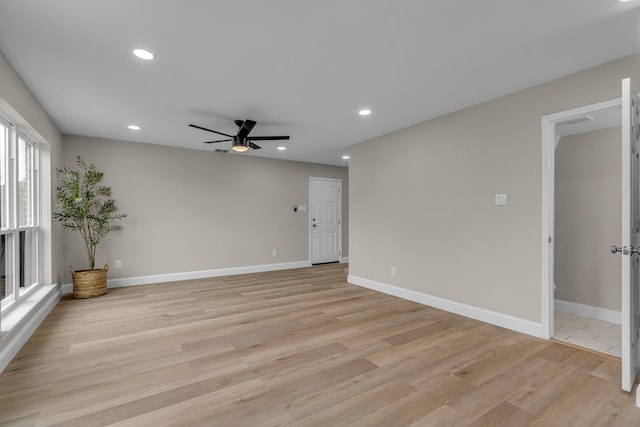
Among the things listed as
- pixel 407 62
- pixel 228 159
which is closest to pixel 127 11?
pixel 407 62

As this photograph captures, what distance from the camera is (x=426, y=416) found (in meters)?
1.82

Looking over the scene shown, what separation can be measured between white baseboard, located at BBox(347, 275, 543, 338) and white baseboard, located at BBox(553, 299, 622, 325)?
124 cm

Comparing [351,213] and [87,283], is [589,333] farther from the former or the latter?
[87,283]

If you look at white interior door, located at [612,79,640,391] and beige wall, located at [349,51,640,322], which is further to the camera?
beige wall, located at [349,51,640,322]

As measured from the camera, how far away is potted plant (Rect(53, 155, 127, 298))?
4387 mm

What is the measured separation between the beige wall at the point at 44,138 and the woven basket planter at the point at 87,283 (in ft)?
0.80

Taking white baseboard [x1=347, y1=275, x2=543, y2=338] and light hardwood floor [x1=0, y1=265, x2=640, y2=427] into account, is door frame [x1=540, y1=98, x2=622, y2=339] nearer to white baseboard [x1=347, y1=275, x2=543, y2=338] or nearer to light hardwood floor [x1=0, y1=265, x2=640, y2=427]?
white baseboard [x1=347, y1=275, x2=543, y2=338]

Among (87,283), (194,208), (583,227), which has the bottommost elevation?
(87,283)

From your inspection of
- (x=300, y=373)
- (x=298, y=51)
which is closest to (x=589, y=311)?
(x=300, y=373)

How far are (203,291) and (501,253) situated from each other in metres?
4.19

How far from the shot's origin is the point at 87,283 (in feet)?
14.5

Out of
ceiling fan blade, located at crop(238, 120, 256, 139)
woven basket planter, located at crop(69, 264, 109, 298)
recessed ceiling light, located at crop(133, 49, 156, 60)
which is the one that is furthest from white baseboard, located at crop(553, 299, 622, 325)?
woven basket planter, located at crop(69, 264, 109, 298)

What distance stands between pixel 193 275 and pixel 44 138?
3.07 meters

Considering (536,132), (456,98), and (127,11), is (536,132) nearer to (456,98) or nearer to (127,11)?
(456,98)
